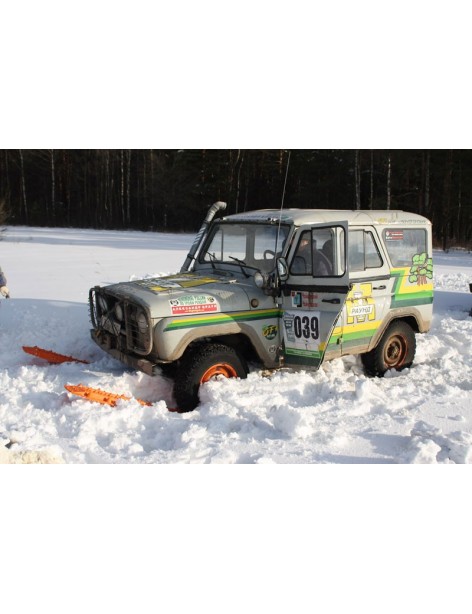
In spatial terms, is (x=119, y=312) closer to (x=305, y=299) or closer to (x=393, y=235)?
(x=305, y=299)

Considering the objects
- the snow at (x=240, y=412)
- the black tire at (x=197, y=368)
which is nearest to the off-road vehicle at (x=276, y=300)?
the black tire at (x=197, y=368)

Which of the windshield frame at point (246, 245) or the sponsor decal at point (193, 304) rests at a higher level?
the windshield frame at point (246, 245)

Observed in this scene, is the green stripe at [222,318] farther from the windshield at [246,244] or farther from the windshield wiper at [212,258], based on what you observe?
the windshield wiper at [212,258]

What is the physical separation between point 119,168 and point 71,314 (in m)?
24.4

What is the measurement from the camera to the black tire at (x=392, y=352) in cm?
656

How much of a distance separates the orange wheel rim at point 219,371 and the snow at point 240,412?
13cm

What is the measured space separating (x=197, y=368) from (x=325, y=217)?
2.29m

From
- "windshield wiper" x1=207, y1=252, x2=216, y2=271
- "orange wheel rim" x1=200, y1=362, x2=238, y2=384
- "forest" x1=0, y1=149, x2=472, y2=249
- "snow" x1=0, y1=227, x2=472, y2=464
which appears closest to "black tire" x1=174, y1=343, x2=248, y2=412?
"orange wheel rim" x1=200, y1=362, x2=238, y2=384

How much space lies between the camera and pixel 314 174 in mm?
21922

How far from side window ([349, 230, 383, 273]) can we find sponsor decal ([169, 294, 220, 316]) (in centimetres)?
161

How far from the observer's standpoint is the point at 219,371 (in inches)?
220
